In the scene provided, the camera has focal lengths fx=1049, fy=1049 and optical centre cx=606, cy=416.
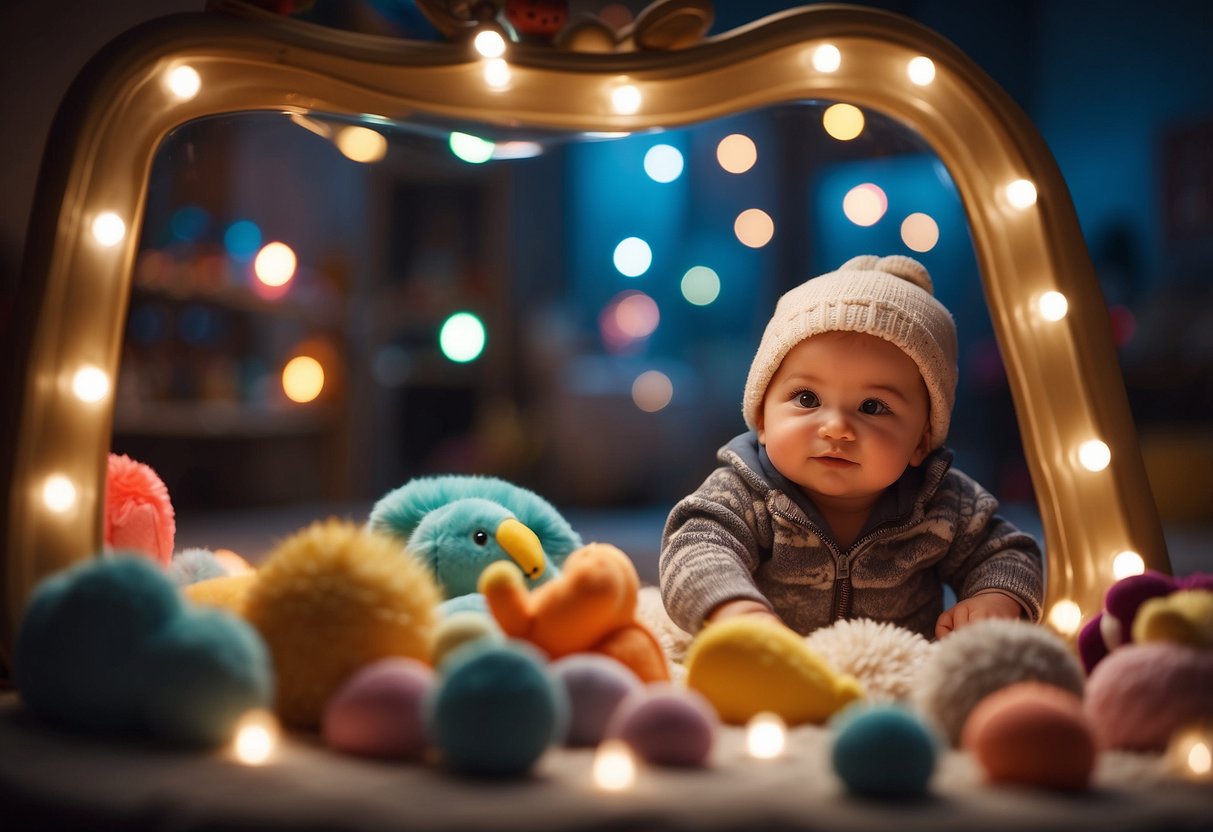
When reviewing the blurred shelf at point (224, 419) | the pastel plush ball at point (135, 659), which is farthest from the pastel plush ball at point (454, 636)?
the blurred shelf at point (224, 419)

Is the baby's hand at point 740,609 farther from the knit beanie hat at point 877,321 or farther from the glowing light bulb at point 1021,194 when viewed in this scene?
the glowing light bulb at point 1021,194

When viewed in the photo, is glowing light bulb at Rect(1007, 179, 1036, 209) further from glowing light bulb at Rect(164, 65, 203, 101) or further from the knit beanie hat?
glowing light bulb at Rect(164, 65, 203, 101)

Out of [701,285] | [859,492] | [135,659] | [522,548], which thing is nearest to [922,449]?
[859,492]

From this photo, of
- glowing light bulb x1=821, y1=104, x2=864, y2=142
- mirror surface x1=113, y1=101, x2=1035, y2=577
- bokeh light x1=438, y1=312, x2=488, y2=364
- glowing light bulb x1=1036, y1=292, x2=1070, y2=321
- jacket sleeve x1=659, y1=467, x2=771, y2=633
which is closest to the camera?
jacket sleeve x1=659, y1=467, x2=771, y2=633

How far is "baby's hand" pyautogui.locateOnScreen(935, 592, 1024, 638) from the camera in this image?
36.9 inches

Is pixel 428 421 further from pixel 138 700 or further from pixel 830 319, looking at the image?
pixel 138 700

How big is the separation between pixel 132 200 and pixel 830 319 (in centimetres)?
62

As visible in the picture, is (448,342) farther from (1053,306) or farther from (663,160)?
(1053,306)

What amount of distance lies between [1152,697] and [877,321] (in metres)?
0.43

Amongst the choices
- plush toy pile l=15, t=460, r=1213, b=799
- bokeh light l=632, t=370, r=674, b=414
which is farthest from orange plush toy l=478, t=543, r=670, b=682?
bokeh light l=632, t=370, r=674, b=414

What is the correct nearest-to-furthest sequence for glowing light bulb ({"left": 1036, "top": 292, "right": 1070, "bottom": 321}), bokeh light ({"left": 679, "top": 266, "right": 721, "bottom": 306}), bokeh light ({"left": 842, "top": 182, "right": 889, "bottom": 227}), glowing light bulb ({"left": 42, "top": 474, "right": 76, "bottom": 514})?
glowing light bulb ({"left": 42, "top": 474, "right": 76, "bottom": 514}), glowing light bulb ({"left": 1036, "top": 292, "right": 1070, "bottom": 321}), bokeh light ({"left": 842, "top": 182, "right": 889, "bottom": 227}), bokeh light ({"left": 679, "top": 266, "right": 721, "bottom": 306})

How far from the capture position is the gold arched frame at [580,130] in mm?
802

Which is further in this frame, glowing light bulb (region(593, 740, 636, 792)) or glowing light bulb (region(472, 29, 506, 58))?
glowing light bulb (region(472, 29, 506, 58))

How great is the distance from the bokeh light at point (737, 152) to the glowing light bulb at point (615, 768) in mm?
826
